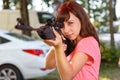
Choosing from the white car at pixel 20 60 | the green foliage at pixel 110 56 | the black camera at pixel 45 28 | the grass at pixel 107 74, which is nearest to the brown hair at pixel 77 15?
the black camera at pixel 45 28

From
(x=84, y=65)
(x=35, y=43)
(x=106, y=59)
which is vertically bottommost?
(x=106, y=59)

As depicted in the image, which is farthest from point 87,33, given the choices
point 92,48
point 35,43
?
point 35,43

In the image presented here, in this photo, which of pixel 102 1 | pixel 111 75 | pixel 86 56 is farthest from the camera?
pixel 102 1

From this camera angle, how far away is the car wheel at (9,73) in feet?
32.4

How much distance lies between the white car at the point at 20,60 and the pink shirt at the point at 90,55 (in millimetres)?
7188

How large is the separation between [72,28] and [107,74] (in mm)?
9505

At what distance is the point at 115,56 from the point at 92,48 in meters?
11.2

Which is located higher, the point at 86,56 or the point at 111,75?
the point at 86,56

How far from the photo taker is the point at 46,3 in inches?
682

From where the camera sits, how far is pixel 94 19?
20375 millimetres

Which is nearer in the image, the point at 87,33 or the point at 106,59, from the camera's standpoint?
the point at 87,33

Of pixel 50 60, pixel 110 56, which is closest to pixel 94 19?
pixel 110 56

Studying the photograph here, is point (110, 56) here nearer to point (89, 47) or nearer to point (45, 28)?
point (89, 47)

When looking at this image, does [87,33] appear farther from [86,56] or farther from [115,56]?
[115,56]
